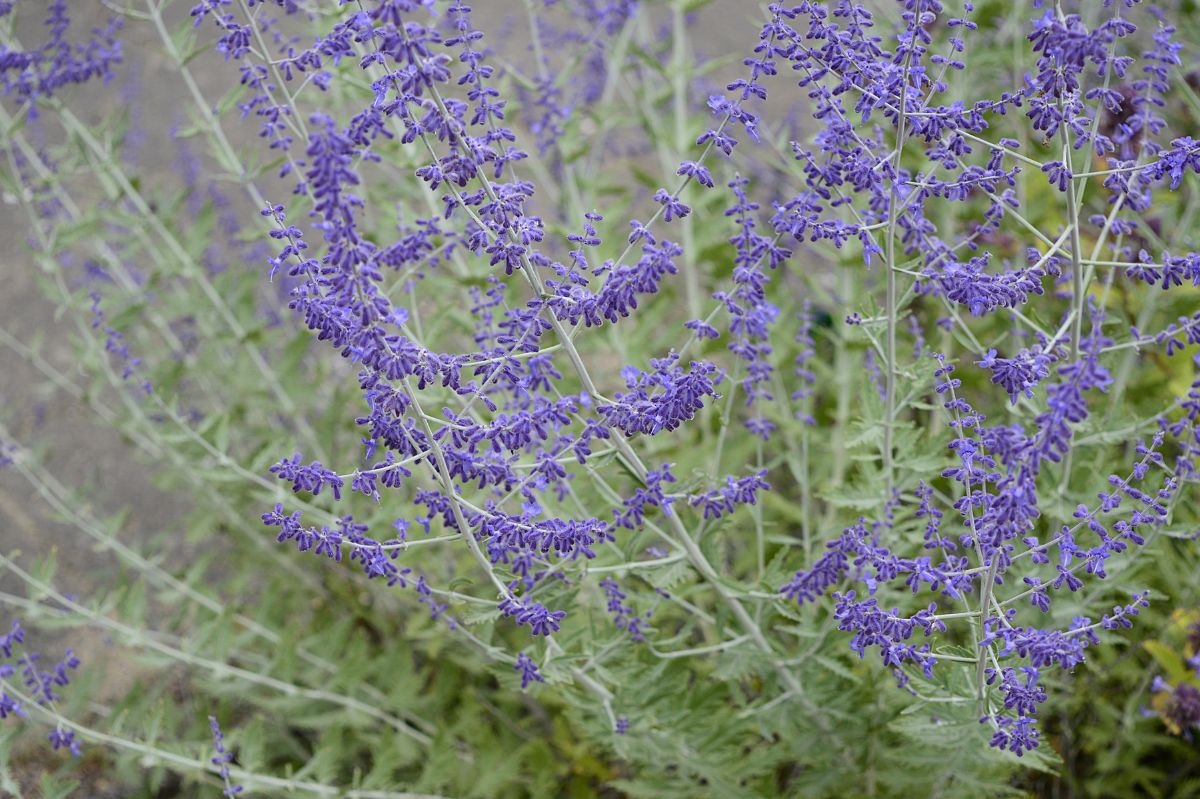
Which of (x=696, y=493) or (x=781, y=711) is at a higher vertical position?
(x=696, y=493)

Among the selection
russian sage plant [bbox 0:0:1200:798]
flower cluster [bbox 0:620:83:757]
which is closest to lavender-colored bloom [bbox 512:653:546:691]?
russian sage plant [bbox 0:0:1200:798]

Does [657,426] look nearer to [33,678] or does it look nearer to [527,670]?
[527,670]

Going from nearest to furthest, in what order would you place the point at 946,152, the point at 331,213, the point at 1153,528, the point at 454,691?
the point at 331,213 → the point at 946,152 → the point at 1153,528 → the point at 454,691

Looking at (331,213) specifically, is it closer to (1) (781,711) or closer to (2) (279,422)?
(1) (781,711)

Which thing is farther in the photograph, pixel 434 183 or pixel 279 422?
pixel 279 422

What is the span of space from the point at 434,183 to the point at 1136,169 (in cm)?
170

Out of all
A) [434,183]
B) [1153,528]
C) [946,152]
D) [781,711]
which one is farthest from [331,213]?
[1153,528]

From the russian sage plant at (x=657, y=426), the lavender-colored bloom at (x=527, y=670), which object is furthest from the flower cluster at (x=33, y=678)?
the lavender-colored bloom at (x=527, y=670)

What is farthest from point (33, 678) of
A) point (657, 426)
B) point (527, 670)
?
point (657, 426)

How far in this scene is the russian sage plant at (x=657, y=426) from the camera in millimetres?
2764

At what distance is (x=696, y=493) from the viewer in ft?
11.5

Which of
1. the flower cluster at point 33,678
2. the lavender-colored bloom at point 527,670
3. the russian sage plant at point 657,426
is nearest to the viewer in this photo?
the russian sage plant at point 657,426

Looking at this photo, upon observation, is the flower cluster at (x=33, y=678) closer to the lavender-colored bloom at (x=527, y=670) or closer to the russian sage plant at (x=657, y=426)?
the russian sage plant at (x=657, y=426)

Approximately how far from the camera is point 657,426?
2844 mm
